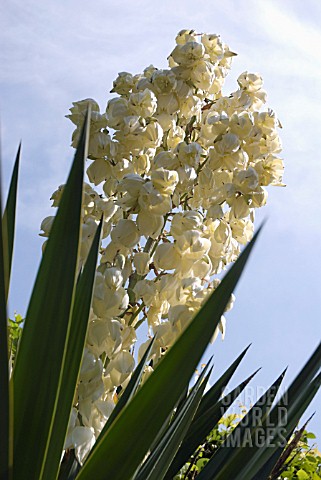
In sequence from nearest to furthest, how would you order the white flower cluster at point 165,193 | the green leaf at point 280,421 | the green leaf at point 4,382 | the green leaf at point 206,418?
the green leaf at point 4,382 < the green leaf at point 280,421 < the white flower cluster at point 165,193 < the green leaf at point 206,418

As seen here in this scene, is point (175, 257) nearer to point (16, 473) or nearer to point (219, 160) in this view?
point (219, 160)

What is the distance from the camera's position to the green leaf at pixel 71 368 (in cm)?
88

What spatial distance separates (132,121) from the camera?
4.99 ft

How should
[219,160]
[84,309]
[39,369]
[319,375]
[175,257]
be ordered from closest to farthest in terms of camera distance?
[39,369] → [84,309] → [319,375] → [175,257] → [219,160]

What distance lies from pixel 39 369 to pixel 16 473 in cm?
14

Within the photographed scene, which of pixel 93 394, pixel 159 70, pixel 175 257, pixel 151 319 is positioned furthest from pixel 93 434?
pixel 159 70

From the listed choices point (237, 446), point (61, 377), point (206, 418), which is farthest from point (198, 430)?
point (61, 377)

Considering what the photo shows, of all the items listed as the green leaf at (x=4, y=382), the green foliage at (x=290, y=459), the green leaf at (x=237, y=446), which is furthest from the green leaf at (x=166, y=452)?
the green foliage at (x=290, y=459)

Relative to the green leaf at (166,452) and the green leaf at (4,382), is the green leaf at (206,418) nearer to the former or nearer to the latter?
the green leaf at (166,452)

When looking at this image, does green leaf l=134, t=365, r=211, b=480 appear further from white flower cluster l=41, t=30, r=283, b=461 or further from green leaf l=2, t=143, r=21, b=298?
green leaf l=2, t=143, r=21, b=298

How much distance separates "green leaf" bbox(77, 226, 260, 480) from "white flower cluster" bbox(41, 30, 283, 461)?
1.34 feet

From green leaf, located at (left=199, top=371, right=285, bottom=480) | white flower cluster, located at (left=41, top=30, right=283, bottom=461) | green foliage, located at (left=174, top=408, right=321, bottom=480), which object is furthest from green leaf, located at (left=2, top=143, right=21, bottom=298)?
green foliage, located at (left=174, top=408, right=321, bottom=480)

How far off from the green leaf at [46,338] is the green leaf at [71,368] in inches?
1.5

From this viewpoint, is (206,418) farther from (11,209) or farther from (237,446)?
(11,209)
